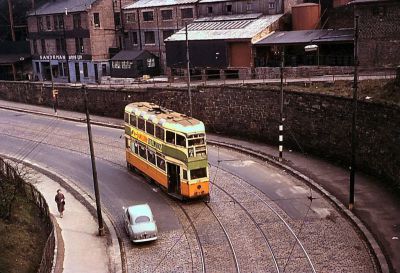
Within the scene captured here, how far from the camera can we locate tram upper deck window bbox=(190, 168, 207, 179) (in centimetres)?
2784

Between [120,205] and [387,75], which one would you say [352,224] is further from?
[387,75]

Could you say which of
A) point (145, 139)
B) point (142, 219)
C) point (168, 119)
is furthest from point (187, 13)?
point (142, 219)

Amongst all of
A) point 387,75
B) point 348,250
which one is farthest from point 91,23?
point 348,250

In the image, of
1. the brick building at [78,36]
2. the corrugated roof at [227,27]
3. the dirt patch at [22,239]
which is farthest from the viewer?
Answer: the brick building at [78,36]

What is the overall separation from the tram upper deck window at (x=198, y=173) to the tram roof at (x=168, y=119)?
6.93 ft

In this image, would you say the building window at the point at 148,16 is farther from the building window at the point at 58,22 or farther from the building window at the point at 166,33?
the building window at the point at 58,22

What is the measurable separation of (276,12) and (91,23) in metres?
26.2

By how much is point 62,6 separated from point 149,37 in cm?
1508

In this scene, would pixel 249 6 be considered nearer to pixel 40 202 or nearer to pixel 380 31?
pixel 380 31

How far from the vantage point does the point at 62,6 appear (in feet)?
241

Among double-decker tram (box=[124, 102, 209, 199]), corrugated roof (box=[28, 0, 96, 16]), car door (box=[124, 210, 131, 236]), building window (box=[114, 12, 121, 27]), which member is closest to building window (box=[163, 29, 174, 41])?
building window (box=[114, 12, 121, 27])

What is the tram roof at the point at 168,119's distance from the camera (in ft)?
91.7

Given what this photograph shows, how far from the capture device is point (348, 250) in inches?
868

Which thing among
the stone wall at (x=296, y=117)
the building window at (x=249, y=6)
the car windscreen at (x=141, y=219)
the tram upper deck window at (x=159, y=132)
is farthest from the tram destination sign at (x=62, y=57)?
the car windscreen at (x=141, y=219)
